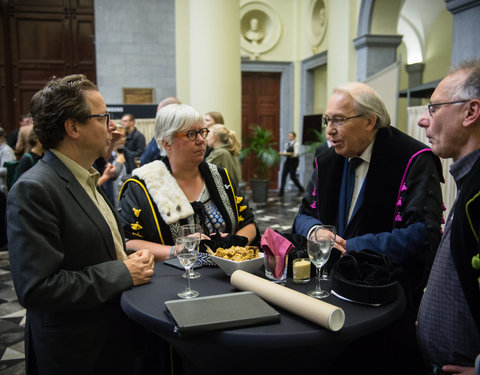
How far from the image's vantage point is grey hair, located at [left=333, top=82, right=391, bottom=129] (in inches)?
85.4

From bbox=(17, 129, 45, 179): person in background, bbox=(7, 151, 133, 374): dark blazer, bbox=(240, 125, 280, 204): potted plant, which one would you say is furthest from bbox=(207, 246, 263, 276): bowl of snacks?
bbox=(240, 125, 280, 204): potted plant

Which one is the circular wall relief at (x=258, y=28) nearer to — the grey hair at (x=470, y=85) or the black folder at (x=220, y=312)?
the grey hair at (x=470, y=85)

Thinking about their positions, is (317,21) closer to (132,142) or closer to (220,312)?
(132,142)

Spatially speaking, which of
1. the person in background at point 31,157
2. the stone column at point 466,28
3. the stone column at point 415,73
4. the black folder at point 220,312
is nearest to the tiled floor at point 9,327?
the person in background at point 31,157

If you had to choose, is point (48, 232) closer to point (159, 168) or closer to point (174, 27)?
point (159, 168)

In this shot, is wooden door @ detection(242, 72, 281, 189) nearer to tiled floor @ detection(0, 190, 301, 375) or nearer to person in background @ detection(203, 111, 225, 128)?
tiled floor @ detection(0, 190, 301, 375)

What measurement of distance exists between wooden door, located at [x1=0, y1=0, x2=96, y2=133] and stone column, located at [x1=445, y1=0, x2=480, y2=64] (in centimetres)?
914

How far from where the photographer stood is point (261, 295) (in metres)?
1.44

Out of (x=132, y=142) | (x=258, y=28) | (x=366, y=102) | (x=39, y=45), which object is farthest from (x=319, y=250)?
(x=39, y=45)

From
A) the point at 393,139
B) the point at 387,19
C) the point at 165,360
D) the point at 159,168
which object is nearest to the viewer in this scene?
the point at 165,360

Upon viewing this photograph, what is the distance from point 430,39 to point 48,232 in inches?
454

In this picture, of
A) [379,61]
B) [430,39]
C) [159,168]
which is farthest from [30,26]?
[159,168]

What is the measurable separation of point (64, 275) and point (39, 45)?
1164 cm

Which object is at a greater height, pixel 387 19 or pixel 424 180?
pixel 387 19
